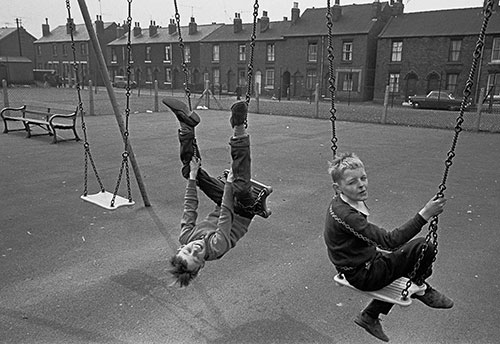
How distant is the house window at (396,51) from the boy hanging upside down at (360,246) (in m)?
35.7

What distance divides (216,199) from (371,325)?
149cm

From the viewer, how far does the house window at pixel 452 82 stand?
1307 inches

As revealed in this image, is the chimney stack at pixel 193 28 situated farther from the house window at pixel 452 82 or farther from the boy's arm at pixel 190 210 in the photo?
the boy's arm at pixel 190 210

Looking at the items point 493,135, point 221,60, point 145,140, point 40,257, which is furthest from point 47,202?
point 221,60

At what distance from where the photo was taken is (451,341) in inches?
132

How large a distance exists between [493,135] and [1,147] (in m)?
14.9

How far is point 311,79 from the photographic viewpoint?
133 ft

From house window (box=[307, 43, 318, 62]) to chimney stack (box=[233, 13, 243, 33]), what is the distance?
412 inches

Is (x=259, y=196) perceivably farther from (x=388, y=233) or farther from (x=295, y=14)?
(x=295, y=14)

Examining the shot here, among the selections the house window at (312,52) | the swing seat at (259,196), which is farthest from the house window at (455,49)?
the swing seat at (259,196)

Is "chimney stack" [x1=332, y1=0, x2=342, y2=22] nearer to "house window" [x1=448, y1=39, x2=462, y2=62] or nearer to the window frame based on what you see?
the window frame

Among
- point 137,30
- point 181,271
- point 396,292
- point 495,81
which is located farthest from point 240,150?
point 137,30

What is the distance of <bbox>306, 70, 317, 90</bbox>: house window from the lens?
40.0 meters

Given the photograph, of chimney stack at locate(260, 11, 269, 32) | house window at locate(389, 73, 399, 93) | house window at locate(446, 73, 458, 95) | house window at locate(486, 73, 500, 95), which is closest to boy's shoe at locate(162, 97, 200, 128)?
house window at locate(486, 73, 500, 95)
